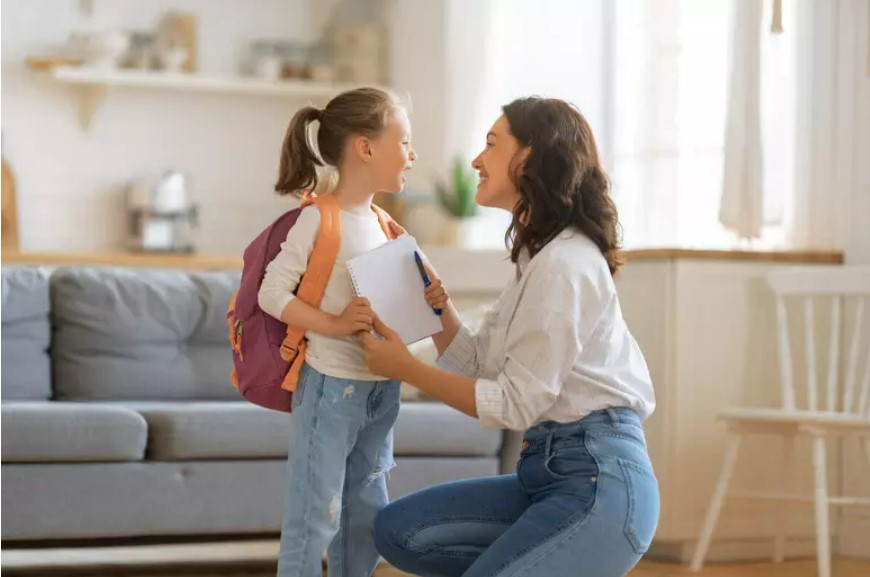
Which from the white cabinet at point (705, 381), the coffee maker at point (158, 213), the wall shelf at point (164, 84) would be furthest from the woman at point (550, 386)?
the wall shelf at point (164, 84)

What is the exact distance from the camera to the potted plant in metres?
4.92

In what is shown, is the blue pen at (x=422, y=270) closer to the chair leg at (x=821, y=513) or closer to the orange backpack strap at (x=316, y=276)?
the orange backpack strap at (x=316, y=276)

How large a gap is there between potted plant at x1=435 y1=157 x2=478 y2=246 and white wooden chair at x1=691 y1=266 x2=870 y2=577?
1.57 m

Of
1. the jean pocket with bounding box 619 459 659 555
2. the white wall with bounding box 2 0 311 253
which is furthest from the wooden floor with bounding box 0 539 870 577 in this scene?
the white wall with bounding box 2 0 311 253

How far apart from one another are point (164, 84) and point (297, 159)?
11.1 ft

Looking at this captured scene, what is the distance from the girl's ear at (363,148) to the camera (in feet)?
6.90

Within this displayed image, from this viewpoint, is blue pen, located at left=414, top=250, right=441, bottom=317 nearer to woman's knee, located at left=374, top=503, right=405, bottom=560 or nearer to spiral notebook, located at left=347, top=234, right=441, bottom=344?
spiral notebook, located at left=347, top=234, right=441, bottom=344

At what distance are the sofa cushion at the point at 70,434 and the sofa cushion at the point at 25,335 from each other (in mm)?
416

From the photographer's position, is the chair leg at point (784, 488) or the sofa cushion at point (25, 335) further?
the sofa cushion at point (25, 335)

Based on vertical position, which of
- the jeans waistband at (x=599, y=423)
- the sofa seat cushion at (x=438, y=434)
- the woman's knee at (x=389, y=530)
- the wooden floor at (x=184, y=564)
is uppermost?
the jeans waistband at (x=599, y=423)

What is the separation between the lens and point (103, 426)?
10.6ft

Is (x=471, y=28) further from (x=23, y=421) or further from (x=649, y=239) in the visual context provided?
(x=23, y=421)

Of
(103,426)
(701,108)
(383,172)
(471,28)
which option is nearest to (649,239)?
(701,108)

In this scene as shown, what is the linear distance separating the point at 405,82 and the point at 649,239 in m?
1.57
